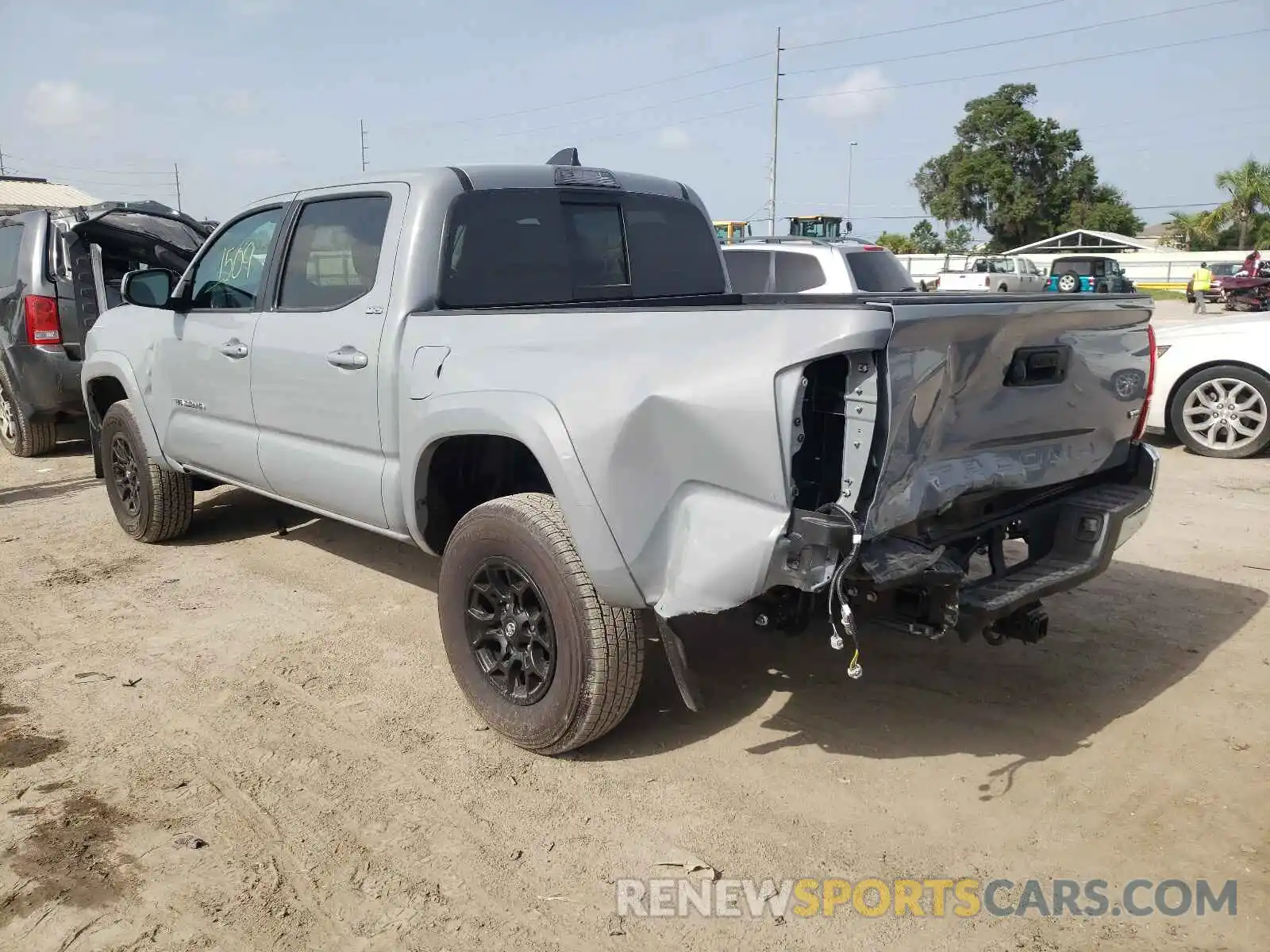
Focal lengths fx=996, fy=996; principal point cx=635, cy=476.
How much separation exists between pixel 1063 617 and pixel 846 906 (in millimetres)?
2502

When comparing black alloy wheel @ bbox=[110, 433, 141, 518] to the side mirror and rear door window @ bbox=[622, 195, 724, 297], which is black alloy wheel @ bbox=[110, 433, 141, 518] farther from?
rear door window @ bbox=[622, 195, 724, 297]

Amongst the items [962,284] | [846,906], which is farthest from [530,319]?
[962,284]

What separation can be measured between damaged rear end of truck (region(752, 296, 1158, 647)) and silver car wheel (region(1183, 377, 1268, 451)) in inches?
196

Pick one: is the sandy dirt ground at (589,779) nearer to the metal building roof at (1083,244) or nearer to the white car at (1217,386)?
the white car at (1217,386)

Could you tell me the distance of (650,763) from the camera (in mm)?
3398

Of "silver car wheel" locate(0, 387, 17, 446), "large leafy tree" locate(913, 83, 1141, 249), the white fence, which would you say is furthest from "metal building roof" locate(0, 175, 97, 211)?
"large leafy tree" locate(913, 83, 1141, 249)

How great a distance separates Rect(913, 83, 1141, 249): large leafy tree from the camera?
6488cm

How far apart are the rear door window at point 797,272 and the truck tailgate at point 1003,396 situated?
6.17m

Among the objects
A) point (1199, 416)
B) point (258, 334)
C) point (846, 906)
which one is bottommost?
point (846, 906)

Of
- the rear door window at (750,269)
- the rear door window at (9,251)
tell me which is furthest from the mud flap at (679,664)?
the rear door window at (9,251)

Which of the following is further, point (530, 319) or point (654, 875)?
point (530, 319)

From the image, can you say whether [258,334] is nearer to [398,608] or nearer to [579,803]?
[398,608]

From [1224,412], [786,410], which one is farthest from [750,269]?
[786,410]

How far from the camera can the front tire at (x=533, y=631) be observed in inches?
124
